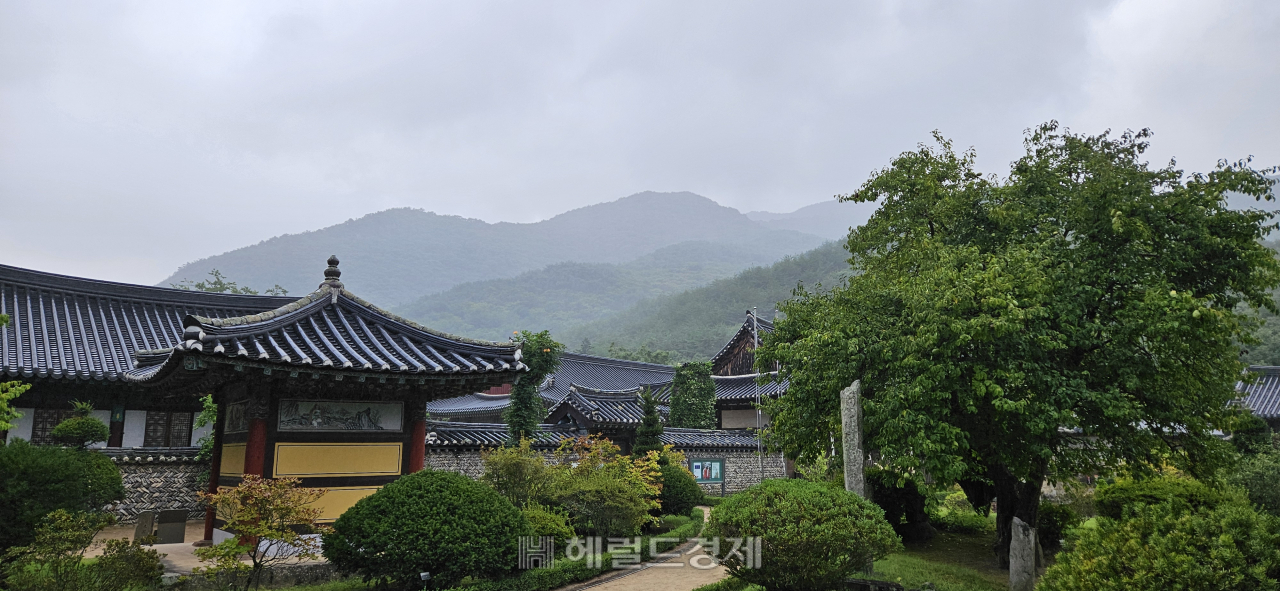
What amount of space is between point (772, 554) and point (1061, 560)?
284 cm

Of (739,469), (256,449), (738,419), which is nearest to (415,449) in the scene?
(256,449)

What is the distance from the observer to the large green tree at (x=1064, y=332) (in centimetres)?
987

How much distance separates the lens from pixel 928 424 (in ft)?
→ 33.5

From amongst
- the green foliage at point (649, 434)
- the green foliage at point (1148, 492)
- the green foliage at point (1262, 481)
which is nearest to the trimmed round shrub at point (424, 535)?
the green foliage at point (1148, 492)

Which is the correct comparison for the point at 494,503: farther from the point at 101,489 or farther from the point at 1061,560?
the point at 101,489

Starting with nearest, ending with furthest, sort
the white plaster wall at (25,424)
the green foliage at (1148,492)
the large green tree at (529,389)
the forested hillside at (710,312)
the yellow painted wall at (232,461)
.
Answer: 1. the yellow painted wall at (232,461)
2. the green foliage at (1148,492)
3. the white plaster wall at (25,424)
4. the large green tree at (529,389)
5. the forested hillside at (710,312)

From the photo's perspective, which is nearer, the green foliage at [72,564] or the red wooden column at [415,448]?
the green foliage at [72,564]

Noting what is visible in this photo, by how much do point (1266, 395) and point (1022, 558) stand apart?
27.8 metres

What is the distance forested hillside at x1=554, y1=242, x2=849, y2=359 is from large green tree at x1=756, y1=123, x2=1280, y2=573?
7263 cm

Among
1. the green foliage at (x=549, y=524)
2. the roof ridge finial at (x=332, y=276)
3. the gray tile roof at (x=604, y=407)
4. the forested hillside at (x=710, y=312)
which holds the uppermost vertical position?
the forested hillside at (x=710, y=312)

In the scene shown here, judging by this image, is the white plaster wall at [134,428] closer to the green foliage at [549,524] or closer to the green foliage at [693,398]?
the green foliage at [549,524]

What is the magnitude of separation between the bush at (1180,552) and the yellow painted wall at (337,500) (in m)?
9.48

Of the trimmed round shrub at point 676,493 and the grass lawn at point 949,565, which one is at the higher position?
the trimmed round shrub at point 676,493

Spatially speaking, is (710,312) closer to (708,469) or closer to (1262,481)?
A: (708,469)
